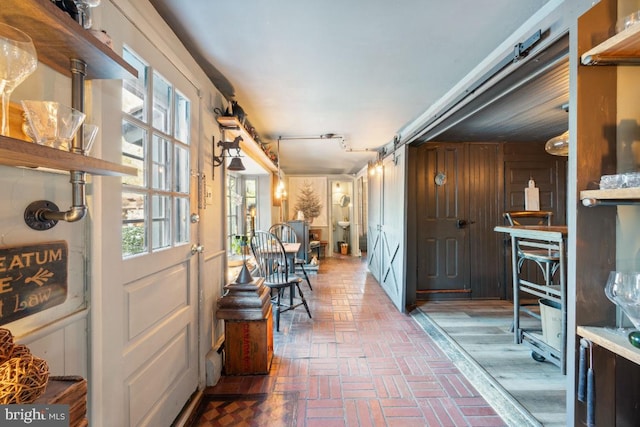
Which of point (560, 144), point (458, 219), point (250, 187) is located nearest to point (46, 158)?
point (560, 144)

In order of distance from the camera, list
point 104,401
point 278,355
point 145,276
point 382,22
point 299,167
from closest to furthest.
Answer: point 104,401 < point 145,276 < point 382,22 < point 278,355 < point 299,167

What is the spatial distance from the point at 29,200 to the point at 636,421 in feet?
7.09

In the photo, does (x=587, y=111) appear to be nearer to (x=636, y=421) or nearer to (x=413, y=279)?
(x=636, y=421)

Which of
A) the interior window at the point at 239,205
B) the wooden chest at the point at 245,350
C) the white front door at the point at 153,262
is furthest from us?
the interior window at the point at 239,205

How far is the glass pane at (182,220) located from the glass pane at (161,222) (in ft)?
0.30

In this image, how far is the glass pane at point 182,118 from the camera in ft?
5.53

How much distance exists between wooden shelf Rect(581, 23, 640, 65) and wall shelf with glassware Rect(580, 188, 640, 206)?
0.47m

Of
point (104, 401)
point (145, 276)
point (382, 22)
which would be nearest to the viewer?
point (104, 401)

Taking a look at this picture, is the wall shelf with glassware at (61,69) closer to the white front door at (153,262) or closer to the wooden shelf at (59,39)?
the wooden shelf at (59,39)

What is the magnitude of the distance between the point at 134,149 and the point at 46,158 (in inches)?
29.2

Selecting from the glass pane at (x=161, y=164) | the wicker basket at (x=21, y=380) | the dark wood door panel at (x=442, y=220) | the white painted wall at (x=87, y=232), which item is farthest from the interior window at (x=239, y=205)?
the wicker basket at (x=21, y=380)

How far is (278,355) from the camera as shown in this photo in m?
2.42

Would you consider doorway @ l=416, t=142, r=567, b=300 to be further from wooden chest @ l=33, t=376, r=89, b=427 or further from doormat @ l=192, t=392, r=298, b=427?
wooden chest @ l=33, t=376, r=89, b=427

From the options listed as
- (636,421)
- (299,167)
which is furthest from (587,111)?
(299,167)
